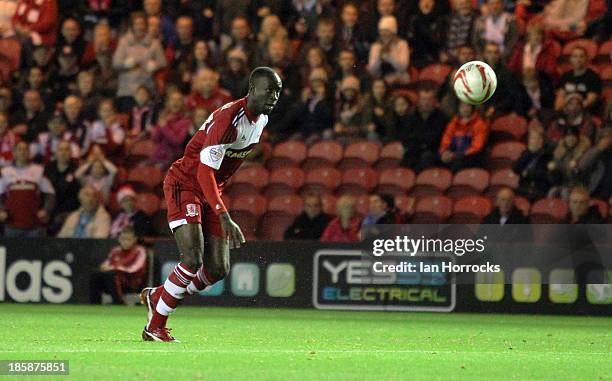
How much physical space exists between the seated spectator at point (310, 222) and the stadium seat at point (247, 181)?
50.2 inches

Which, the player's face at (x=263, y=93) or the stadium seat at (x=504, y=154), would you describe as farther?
the stadium seat at (x=504, y=154)

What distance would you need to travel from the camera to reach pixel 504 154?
58.0ft

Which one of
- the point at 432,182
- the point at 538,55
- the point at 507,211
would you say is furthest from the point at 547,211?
the point at 538,55

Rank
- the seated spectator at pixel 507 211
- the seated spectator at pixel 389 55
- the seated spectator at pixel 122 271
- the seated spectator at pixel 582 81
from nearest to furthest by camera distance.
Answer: the seated spectator at pixel 507 211
the seated spectator at pixel 582 81
the seated spectator at pixel 122 271
the seated spectator at pixel 389 55

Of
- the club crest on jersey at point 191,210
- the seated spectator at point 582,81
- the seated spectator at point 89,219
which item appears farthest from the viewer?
the seated spectator at point 89,219

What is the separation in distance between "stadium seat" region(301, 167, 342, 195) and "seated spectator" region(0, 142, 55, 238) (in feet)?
12.5

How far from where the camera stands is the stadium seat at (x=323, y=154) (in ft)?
60.9

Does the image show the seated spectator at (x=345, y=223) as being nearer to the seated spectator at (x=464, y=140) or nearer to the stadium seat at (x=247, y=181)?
the seated spectator at (x=464, y=140)

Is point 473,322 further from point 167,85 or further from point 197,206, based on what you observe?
point 167,85

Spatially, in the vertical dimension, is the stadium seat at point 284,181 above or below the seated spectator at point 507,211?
above

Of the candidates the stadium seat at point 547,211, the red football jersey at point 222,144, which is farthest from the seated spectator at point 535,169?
the red football jersey at point 222,144

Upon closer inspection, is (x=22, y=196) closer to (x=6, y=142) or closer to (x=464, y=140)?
(x=6, y=142)

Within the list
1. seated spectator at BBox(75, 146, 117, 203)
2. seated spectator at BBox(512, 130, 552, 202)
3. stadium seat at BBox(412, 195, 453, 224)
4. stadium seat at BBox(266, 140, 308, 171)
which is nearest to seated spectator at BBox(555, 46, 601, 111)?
seated spectator at BBox(512, 130, 552, 202)

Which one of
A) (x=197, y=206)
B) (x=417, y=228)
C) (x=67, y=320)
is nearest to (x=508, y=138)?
(x=417, y=228)
